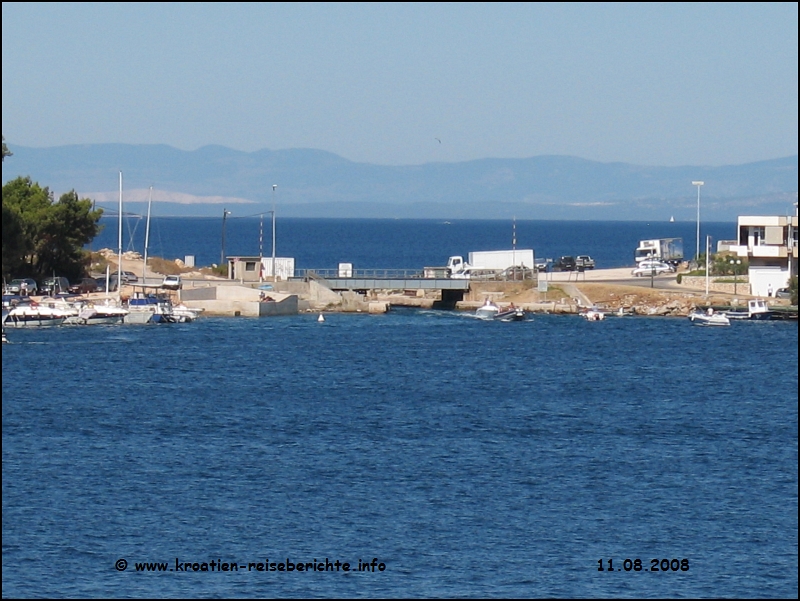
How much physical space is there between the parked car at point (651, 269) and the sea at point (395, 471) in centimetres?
3210

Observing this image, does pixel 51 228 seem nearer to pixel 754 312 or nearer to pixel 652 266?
pixel 754 312

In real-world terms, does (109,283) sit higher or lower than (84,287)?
higher

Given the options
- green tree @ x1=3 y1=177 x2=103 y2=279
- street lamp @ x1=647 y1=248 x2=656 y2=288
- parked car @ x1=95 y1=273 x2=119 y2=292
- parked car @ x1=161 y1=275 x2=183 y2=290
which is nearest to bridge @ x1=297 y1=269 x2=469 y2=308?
parked car @ x1=161 y1=275 x2=183 y2=290

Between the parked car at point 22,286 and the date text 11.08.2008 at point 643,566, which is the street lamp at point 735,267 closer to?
the parked car at point 22,286


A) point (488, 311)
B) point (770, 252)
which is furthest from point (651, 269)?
point (488, 311)

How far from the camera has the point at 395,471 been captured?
38281mm

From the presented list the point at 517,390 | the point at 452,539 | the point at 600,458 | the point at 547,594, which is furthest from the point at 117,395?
the point at 547,594

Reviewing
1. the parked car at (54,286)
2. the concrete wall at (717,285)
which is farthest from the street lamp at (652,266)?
the parked car at (54,286)

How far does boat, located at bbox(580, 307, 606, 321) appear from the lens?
81.1 metres

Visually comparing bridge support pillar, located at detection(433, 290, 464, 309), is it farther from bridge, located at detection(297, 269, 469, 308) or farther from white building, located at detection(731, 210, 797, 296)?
white building, located at detection(731, 210, 797, 296)

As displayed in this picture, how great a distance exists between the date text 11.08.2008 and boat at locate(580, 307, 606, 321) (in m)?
51.4

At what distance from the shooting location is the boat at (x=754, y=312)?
8000 centimetres

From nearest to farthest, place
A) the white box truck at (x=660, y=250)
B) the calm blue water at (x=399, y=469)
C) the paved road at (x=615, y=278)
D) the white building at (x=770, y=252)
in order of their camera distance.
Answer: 1. the calm blue water at (x=399, y=469)
2. the white building at (x=770, y=252)
3. the paved road at (x=615, y=278)
4. the white box truck at (x=660, y=250)

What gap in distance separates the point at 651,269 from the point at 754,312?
19952 millimetres
